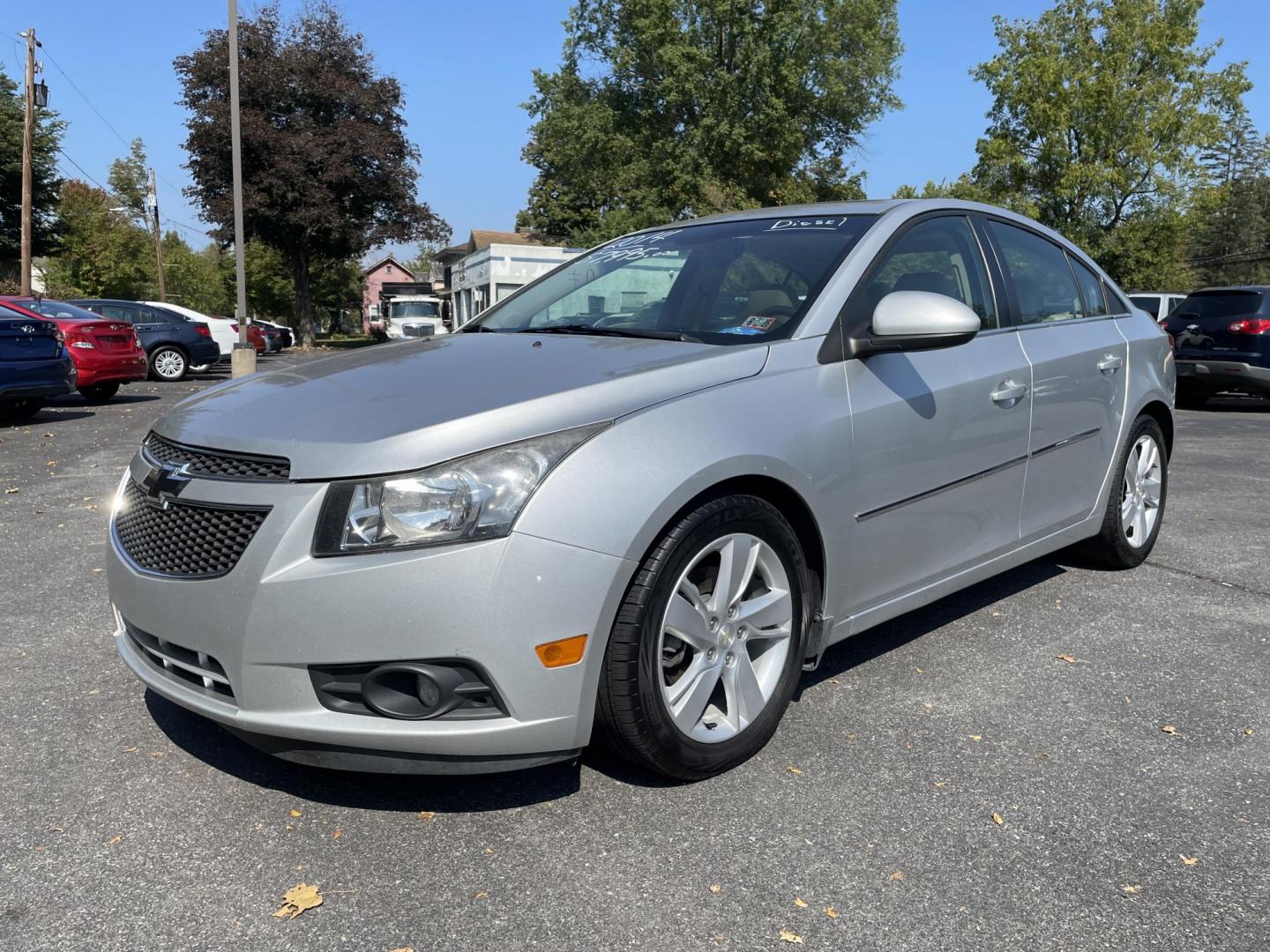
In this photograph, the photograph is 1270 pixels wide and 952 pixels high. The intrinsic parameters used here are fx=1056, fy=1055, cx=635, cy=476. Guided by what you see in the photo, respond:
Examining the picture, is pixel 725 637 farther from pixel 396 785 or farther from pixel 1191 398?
pixel 1191 398

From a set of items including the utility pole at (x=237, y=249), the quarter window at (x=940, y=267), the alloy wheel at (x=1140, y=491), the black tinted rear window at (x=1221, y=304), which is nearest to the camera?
the quarter window at (x=940, y=267)

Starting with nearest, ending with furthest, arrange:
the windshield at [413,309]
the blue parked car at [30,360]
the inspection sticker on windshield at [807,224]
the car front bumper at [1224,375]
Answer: the inspection sticker on windshield at [807,224] → the blue parked car at [30,360] → the car front bumper at [1224,375] → the windshield at [413,309]

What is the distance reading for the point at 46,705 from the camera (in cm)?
343

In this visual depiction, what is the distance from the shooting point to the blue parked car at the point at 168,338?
61.6 ft

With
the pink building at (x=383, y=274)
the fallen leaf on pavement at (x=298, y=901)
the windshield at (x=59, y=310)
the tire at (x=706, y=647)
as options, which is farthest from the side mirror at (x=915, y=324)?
the pink building at (x=383, y=274)

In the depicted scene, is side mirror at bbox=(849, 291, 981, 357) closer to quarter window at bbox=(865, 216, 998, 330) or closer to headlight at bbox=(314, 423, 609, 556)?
quarter window at bbox=(865, 216, 998, 330)

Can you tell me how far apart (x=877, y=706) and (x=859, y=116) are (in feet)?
121

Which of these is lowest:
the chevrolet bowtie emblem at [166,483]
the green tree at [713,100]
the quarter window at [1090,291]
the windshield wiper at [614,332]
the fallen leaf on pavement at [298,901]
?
the fallen leaf on pavement at [298,901]

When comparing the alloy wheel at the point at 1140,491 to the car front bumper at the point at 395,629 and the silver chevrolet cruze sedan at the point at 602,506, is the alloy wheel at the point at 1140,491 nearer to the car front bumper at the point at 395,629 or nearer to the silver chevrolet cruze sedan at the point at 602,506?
the silver chevrolet cruze sedan at the point at 602,506

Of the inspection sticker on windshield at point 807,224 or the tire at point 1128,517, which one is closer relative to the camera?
the inspection sticker on windshield at point 807,224

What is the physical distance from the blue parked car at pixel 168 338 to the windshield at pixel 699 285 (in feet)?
54.5

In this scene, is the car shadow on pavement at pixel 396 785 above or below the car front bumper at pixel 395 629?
below

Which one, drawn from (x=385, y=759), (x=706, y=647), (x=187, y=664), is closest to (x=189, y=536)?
(x=187, y=664)

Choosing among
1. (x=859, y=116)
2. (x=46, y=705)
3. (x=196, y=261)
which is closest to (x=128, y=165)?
(x=196, y=261)
